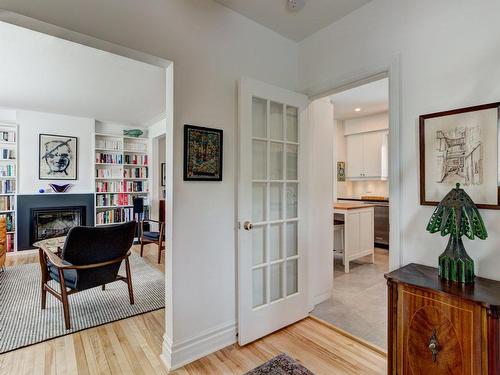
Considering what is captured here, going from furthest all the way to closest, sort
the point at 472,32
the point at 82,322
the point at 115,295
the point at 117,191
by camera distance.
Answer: the point at 117,191, the point at 115,295, the point at 82,322, the point at 472,32

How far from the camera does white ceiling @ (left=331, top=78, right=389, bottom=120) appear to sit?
12.8 ft

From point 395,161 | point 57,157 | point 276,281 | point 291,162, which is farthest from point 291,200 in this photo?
point 57,157

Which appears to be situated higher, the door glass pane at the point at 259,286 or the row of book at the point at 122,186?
the row of book at the point at 122,186

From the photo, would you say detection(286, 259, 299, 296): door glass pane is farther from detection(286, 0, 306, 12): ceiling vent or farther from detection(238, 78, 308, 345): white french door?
detection(286, 0, 306, 12): ceiling vent

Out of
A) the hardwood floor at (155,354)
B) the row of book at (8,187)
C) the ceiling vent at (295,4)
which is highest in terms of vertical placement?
the ceiling vent at (295,4)

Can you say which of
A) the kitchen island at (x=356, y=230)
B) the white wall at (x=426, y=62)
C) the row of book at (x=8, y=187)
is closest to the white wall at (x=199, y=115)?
the white wall at (x=426, y=62)

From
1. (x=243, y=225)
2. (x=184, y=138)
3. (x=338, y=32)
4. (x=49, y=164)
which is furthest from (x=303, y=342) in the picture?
(x=49, y=164)

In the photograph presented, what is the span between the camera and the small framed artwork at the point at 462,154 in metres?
1.44

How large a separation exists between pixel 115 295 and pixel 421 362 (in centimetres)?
295

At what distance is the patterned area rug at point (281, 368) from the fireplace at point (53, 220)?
482 cm

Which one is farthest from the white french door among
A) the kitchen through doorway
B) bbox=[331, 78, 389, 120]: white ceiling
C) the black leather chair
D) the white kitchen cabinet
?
the white kitchen cabinet

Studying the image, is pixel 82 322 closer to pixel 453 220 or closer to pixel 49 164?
pixel 453 220

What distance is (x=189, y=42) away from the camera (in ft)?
6.23

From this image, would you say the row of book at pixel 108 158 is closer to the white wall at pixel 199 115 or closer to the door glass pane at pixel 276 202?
the white wall at pixel 199 115
